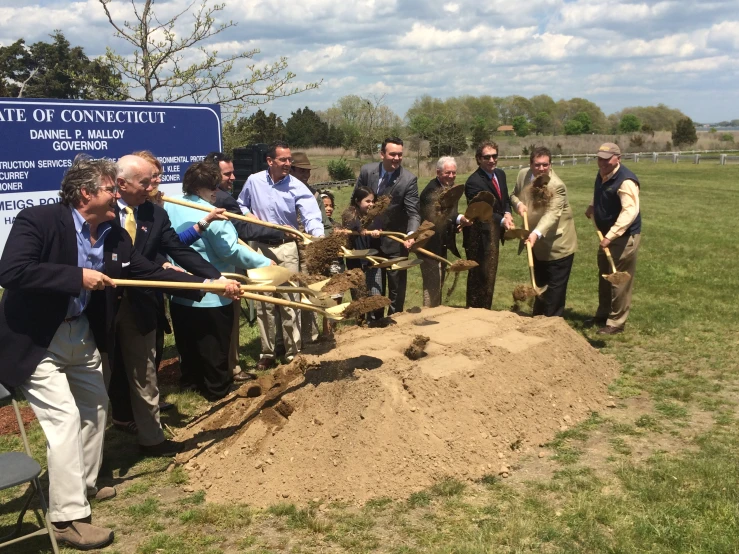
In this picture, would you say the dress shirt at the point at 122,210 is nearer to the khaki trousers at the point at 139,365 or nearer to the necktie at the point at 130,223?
the necktie at the point at 130,223

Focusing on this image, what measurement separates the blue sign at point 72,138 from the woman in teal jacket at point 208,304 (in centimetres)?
170

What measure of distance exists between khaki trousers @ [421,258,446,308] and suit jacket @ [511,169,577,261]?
1.14 m

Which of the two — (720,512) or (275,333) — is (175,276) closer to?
(275,333)

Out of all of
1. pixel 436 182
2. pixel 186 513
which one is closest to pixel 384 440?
pixel 186 513

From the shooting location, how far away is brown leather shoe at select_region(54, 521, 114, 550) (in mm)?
3842

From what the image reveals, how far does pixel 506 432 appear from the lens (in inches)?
199

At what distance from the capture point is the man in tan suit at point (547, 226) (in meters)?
7.34

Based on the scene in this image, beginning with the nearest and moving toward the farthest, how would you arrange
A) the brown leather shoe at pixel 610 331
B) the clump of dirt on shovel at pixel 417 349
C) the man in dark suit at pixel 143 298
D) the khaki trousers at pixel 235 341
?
1. the man in dark suit at pixel 143 298
2. the clump of dirt on shovel at pixel 417 349
3. the khaki trousers at pixel 235 341
4. the brown leather shoe at pixel 610 331

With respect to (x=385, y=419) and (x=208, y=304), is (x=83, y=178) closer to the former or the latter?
(x=208, y=304)

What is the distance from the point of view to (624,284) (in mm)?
7719

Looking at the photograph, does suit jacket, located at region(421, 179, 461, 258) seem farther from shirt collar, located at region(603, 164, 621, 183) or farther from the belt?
shirt collar, located at region(603, 164, 621, 183)

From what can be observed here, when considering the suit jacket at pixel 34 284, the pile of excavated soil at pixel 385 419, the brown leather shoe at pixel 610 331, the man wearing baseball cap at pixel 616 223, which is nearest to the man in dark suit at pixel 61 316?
the suit jacket at pixel 34 284

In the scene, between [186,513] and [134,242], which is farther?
[134,242]

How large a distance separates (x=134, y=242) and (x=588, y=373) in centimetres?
415
